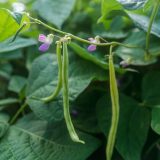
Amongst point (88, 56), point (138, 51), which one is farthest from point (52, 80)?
point (138, 51)

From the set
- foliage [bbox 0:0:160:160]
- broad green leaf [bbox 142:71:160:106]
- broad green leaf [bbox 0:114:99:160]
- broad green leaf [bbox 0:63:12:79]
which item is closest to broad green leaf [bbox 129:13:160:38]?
foliage [bbox 0:0:160:160]

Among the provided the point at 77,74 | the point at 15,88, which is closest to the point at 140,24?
the point at 77,74

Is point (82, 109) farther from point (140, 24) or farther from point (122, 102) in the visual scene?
point (140, 24)

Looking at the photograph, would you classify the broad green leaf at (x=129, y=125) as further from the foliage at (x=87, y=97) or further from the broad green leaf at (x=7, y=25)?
the broad green leaf at (x=7, y=25)

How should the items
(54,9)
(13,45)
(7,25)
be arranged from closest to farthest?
(7,25)
(13,45)
(54,9)

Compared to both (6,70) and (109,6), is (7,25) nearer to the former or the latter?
(109,6)

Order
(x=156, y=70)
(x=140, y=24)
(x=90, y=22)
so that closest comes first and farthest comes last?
(x=140, y=24) → (x=156, y=70) → (x=90, y=22)

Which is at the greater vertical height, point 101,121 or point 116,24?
point 116,24

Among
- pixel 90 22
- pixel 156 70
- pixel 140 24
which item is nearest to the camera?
pixel 140 24
